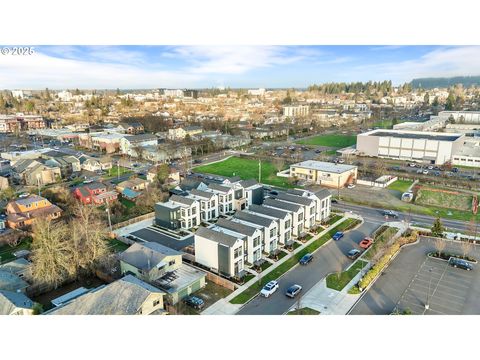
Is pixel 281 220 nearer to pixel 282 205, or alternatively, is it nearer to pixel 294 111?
pixel 282 205

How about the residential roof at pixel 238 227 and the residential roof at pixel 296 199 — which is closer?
the residential roof at pixel 238 227

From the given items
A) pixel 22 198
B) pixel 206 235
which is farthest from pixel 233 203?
pixel 22 198

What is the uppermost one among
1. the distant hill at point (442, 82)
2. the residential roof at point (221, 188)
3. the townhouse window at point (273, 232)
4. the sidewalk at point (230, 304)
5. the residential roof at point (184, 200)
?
the distant hill at point (442, 82)

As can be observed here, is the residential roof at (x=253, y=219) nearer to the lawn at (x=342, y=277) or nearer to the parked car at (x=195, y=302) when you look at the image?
the lawn at (x=342, y=277)

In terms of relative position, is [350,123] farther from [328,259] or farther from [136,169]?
[328,259]

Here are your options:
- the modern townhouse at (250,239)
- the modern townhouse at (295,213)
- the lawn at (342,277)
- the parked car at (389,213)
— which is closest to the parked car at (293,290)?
the lawn at (342,277)

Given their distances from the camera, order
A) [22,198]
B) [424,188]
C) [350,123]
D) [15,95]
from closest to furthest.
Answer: [22,198] → [424,188] → [350,123] → [15,95]

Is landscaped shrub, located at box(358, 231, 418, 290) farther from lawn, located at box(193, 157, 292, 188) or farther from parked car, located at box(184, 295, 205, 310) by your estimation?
lawn, located at box(193, 157, 292, 188)
